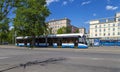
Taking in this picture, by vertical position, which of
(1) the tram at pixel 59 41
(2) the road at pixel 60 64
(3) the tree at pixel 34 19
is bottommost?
(2) the road at pixel 60 64

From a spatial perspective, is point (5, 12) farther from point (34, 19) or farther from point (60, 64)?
point (34, 19)

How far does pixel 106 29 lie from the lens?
121 metres

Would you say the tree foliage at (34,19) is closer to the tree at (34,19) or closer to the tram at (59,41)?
the tree at (34,19)

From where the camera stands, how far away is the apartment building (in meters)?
115

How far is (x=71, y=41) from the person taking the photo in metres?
43.1

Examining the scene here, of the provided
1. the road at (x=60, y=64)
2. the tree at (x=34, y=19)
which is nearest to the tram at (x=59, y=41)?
the tree at (x=34, y=19)

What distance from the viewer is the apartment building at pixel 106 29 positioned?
377ft

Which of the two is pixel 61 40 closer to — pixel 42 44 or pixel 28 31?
pixel 42 44

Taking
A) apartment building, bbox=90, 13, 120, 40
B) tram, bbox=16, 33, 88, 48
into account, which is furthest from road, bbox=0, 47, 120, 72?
apartment building, bbox=90, 13, 120, 40

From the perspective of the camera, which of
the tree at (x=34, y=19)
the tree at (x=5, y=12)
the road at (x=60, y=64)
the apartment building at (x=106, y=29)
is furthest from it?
the apartment building at (x=106, y=29)

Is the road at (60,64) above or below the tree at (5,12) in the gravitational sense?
below

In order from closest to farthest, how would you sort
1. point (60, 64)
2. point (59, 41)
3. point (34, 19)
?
point (60, 64), point (59, 41), point (34, 19)

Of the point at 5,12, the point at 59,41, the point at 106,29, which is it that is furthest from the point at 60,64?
the point at 106,29

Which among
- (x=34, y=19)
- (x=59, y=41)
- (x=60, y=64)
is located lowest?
(x=60, y=64)
